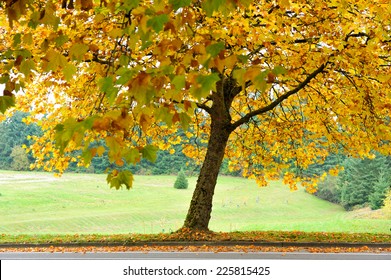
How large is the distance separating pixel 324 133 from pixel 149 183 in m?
32.2

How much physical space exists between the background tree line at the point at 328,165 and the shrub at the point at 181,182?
63 cm

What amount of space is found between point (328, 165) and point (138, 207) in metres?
17.1

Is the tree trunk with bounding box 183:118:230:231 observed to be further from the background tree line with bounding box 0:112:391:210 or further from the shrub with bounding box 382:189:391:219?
the shrub with bounding box 382:189:391:219

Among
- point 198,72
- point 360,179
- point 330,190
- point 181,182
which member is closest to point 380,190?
point 360,179

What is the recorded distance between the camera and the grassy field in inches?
1292

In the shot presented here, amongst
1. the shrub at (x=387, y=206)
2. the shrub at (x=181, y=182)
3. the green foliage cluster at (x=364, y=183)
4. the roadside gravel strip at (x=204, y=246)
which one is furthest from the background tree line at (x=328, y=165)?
the roadside gravel strip at (x=204, y=246)

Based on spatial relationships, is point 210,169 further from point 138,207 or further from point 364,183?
point 364,183

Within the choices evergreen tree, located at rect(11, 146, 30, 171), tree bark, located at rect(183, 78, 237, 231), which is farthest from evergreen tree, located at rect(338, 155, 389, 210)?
tree bark, located at rect(183, 78, 237, 231)

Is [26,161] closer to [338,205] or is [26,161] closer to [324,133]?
[338,205]

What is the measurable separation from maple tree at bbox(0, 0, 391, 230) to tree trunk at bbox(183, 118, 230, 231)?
3 cm

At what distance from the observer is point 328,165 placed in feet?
149

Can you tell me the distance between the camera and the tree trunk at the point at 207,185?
45.0 feet

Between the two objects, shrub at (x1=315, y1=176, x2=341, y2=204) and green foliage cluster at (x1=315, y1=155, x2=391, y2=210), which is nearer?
green foliage cluster at (x1=315, y1=155, x2=391, y2=210)

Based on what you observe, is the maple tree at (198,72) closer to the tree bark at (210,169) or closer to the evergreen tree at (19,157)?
the tree bark at (210,169)
